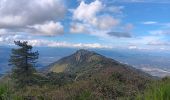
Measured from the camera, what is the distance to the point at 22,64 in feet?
201

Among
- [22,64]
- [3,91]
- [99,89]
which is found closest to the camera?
[3,91]

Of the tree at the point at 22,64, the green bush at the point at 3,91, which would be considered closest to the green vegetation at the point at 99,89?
the green bush at the point at 3,91

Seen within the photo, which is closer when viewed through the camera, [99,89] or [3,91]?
[3,91]

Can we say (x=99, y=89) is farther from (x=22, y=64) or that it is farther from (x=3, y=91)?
(x=22, y=64)

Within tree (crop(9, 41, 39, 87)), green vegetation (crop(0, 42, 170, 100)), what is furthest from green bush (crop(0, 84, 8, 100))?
tree (crop(9, 41, 39, 87))

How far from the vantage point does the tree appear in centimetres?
6078

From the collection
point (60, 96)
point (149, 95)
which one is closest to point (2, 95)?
point (60, 96)

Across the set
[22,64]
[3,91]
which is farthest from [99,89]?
[22,64]

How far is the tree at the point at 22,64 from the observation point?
199 feet

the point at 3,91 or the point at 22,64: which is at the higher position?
the point at 3,91

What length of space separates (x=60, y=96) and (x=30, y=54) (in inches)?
1965

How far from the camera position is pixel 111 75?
22906 mm

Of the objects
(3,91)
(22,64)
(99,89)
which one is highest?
(3,91)

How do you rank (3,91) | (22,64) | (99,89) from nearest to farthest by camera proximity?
(3,91), (99,89), (22,64)
